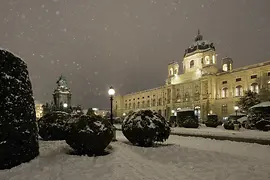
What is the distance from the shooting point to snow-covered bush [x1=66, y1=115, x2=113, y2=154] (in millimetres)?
9328

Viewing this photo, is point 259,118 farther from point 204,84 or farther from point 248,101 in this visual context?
point 204,84

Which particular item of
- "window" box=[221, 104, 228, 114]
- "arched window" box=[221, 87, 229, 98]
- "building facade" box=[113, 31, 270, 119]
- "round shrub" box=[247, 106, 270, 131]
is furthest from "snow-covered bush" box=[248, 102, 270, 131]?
"arched window" box=[221, 87, 229, 98]

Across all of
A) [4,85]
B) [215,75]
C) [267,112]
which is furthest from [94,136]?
[215,75]

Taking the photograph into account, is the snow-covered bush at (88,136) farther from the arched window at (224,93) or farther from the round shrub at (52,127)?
the arched window at (224,93)

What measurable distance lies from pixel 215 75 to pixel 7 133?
74541 mm

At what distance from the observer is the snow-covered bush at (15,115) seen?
6.87m

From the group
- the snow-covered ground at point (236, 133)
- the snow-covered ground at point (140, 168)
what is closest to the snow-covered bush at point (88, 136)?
the snow-covered ground at point (140, 168)

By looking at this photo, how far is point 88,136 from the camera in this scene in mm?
9328

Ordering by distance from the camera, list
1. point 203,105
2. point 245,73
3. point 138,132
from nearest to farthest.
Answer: point 138,132 < point 245,73 < point 203,105

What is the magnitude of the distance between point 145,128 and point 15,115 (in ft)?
21.4

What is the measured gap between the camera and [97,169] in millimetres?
7133

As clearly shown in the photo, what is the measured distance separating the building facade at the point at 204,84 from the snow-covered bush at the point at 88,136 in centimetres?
6009

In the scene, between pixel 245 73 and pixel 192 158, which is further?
pixel 245 73

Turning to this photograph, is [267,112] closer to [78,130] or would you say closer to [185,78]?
[78,130]
